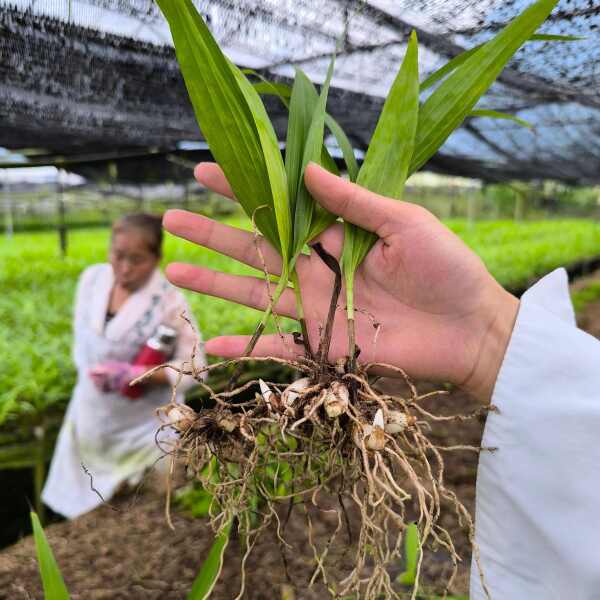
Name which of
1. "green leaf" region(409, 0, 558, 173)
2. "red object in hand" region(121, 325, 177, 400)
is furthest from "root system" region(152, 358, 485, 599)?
"red object in hand" region(121, 325, 177, 400)

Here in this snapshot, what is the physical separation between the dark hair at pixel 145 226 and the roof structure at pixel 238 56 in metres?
0.21

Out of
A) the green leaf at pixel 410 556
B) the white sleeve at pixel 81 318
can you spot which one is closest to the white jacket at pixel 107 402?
the white sleeve at pixel 81 318

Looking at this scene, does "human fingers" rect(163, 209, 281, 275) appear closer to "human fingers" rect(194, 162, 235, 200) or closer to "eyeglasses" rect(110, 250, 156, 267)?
"human fingers" rect(194, 162, 235, 200)

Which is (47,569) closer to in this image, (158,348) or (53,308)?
(158,348)

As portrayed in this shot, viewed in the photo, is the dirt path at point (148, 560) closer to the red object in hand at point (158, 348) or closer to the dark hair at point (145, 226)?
the red object in hand at point (158, 348)

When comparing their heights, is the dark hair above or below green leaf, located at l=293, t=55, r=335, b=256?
below

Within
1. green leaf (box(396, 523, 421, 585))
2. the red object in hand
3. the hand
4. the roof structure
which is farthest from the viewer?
the red object in hand

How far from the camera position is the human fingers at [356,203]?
677 millimetres

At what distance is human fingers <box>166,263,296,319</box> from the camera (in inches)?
33.2

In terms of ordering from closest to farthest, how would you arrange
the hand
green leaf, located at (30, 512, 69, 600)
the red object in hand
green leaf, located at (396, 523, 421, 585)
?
1. green leaf, located at (30, 512, 69, 600)
2. the hand
3. green leaf, located at (396, 523, 421, 585)
4. the red object in hand

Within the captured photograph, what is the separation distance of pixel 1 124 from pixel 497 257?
156 inches

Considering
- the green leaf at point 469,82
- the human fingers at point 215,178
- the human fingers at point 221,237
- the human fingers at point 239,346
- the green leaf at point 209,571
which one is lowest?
the green leaf at point 209,571

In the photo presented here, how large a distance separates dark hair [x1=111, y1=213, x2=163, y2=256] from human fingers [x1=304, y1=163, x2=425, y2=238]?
1073mm

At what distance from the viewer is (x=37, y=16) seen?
2.82 feet
